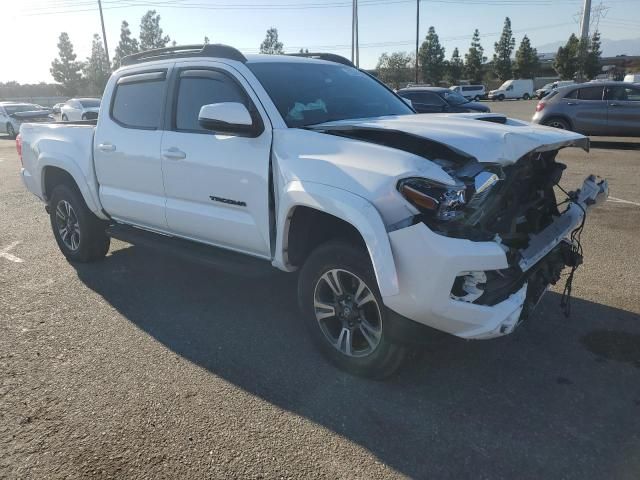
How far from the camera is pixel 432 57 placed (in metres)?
81.4

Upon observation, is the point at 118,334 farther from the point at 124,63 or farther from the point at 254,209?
Answer: the point at 124,63

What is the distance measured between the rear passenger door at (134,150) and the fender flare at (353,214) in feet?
5.23

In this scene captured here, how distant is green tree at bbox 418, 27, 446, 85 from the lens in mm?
81375

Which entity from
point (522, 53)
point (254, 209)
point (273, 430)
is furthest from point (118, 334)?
point (522, 53)

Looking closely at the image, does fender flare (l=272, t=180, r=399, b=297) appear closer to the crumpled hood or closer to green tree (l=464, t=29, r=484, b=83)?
the crumpled hood

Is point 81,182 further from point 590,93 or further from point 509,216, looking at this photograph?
point 590,93

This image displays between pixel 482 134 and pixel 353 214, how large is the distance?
3.03 feet

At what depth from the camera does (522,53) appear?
8044cm

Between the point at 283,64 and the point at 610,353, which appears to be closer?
the point at 610,353

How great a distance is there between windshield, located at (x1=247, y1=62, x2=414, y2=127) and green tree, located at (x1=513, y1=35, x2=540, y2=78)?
278ft

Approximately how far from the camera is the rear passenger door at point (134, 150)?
4742 millimetres

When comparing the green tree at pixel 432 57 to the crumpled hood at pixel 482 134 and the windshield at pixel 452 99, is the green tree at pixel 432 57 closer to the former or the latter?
the windshield at pixel 452 99

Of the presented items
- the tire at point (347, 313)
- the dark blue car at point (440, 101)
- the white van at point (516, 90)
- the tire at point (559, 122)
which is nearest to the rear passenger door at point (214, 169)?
the tire at point (347, 313)

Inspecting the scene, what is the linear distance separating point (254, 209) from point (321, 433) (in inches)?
63.7
